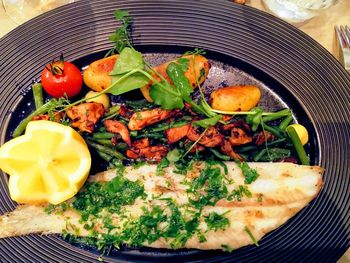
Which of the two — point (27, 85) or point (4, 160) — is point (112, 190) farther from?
point (27, 85)

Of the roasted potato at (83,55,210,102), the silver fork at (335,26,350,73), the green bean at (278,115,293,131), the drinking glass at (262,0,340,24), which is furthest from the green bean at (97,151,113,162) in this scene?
the silver fork at (335,26,350,73)

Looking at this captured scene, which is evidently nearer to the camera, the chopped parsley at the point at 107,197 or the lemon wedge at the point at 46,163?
the lemon wedge at the point at 46,163

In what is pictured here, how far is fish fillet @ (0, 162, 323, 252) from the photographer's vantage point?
2584mm

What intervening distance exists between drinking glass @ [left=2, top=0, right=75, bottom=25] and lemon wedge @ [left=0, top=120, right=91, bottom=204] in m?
0.99

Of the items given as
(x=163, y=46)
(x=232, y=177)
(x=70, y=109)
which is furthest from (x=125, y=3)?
(x=232, y=177)

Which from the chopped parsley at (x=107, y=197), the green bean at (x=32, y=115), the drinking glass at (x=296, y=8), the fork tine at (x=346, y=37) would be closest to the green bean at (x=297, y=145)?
the fork tine at (x=346, y=37)

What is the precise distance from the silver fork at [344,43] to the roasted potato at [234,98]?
2.18 feet

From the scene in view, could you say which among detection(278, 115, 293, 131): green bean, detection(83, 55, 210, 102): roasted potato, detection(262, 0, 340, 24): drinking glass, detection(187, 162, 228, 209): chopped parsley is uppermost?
detection(262, 0, 340, 24): drinking glass

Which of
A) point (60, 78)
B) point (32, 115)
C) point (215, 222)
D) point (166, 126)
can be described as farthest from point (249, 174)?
point (32, 115)

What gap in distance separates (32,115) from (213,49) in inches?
48.9

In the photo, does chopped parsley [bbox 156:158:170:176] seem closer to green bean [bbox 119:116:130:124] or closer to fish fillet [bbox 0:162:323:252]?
fish fillet [bbox 0:162:323:252]

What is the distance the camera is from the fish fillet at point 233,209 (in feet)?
8.48

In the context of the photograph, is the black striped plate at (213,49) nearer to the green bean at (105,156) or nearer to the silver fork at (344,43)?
the silver fork at (344,43)

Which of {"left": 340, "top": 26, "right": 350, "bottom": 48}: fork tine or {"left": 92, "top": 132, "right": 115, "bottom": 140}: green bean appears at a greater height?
{"left": 340, "top": 26, "right": 350, "bottom": 48}: fork tine
